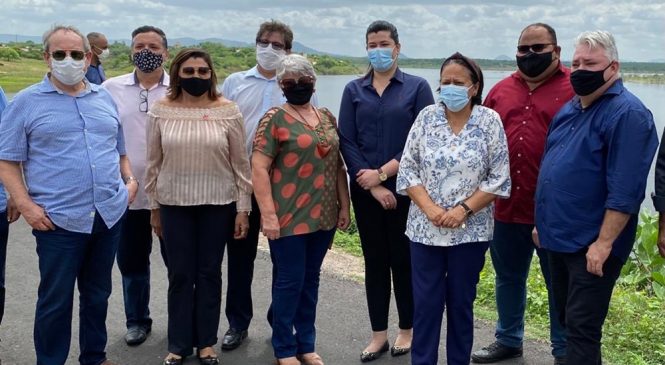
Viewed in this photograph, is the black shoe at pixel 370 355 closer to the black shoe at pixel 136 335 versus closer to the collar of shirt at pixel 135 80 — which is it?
the black shoe at pixel 136 335

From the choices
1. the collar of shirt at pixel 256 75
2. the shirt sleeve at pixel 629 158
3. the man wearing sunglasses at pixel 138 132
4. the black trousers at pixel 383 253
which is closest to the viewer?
the shirt sleeve at pixel 629 158

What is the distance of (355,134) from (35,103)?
1.78 meters

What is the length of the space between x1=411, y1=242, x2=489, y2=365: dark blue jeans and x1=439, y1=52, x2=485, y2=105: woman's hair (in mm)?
769

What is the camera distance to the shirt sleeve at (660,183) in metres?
3.01

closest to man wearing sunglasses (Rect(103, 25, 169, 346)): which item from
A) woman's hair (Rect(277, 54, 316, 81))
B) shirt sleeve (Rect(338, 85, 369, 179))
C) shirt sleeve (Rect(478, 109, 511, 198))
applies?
woman's hair (Rect(277, 54, 316, 81))

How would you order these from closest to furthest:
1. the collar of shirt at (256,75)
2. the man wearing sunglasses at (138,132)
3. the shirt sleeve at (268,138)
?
1. the shirt sleeve at (268,138)
2. the man wearing sunglasses at (138,132)
3. the collar of shirt at (256,75)

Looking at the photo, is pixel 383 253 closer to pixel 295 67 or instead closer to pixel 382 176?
pixel 382 176

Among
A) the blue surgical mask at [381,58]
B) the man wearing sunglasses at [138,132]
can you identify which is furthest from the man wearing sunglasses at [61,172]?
the blue surgical mask at [381,58]

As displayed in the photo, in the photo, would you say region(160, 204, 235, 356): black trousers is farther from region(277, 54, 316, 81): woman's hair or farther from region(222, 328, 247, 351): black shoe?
region(277, 54, 316, 81): woman's hair

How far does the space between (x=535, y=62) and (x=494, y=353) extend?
1.76 metres

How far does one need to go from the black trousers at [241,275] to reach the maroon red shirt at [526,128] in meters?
1.56

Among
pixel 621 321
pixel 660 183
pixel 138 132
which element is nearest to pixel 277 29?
pixel 138 132

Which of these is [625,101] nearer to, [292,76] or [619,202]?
[619,202]

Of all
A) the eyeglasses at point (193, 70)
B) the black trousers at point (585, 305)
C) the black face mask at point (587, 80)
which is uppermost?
the black face mask at point (587, 80)
